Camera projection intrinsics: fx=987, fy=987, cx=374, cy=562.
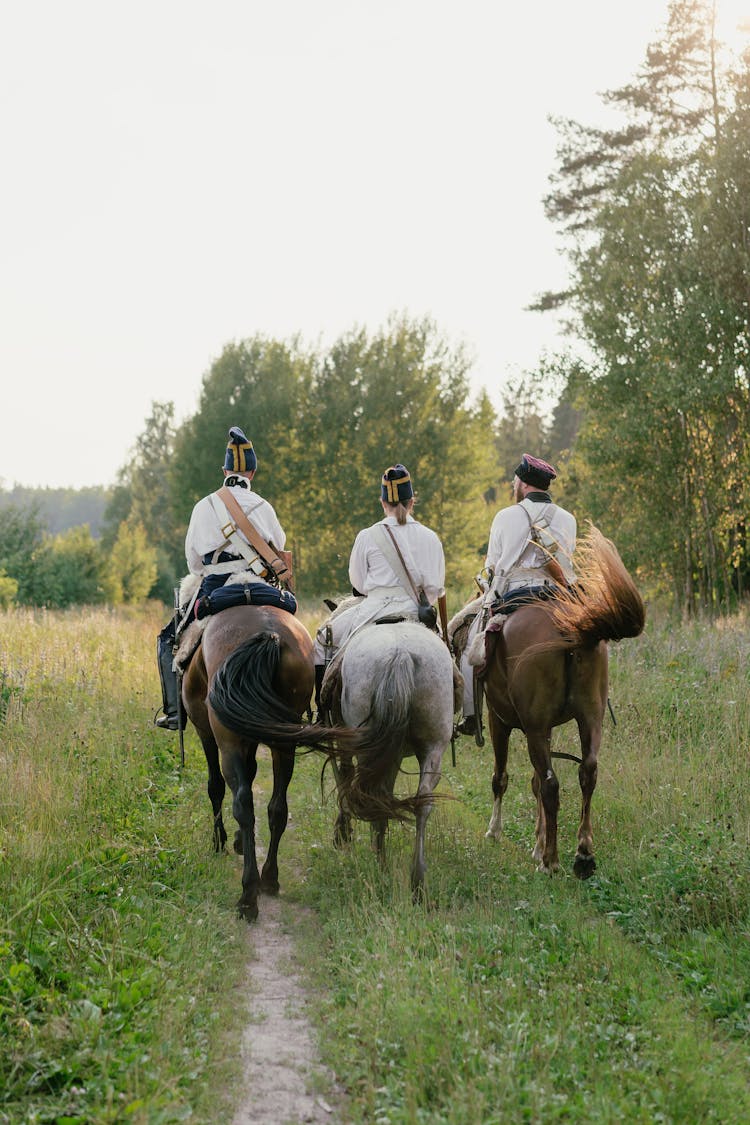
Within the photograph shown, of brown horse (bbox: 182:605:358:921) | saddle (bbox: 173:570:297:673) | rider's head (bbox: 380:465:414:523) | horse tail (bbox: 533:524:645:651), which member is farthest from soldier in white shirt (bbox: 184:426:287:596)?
horse tail (bbox: 533:524:645:651)

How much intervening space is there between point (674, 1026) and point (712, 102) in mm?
25564

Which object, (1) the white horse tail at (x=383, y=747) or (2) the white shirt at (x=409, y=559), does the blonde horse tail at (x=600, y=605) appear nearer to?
(2) the white shirt at (x=409, y=559)

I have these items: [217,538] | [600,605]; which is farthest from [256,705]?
[600,605]

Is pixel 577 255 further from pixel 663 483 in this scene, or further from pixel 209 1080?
pixel 209 1080

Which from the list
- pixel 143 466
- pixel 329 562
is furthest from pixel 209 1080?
pixel 143 466

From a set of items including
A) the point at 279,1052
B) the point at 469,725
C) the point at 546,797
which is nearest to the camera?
the point at 279,1052

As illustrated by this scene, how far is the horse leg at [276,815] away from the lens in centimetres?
677

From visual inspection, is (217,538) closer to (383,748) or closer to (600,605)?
(383,748)

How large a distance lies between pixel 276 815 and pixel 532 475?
10.7 feet

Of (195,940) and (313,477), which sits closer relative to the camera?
(195,940)

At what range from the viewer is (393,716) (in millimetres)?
6285

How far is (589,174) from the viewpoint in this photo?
1138 inches

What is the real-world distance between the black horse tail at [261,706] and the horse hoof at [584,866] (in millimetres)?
1885

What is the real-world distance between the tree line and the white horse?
14.8 metres
